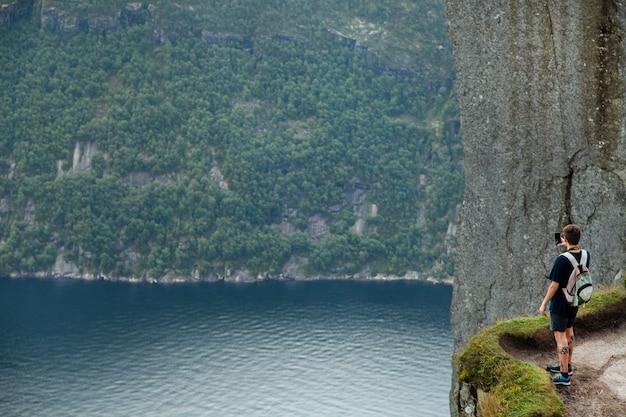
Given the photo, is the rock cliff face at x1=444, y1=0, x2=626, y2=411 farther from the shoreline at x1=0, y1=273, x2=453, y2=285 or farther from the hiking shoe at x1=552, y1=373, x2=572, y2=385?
the shoreline at x1=0, y1=273, x2=453, y2=285

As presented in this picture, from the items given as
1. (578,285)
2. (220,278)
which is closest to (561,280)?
(578,285)

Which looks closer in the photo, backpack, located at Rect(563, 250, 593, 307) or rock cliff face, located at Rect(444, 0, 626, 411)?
backpack, located at Rect(563, 250, 593, 307)

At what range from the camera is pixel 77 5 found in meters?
144

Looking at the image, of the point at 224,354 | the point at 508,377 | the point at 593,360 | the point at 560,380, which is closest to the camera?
the point at 508,377

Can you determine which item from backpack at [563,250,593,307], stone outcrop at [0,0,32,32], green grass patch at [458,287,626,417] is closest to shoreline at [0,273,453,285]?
stone outcrop at [0,0,32,32]

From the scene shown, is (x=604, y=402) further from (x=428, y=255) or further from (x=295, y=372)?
(x=428, y=255)

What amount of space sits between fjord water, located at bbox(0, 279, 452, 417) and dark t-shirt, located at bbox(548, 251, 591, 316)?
57.3 metres

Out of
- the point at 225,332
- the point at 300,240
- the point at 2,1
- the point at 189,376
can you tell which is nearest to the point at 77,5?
the point at 2,1

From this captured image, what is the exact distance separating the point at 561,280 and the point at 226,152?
429 ft

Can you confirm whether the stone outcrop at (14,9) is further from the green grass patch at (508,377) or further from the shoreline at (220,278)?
the green grass patch at (508,377)

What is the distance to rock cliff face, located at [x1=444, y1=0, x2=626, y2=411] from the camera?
1320 centimetres

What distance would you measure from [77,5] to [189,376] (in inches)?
3473

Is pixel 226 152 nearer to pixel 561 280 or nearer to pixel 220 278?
pixel 220 278

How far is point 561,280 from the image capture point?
8430 mm
